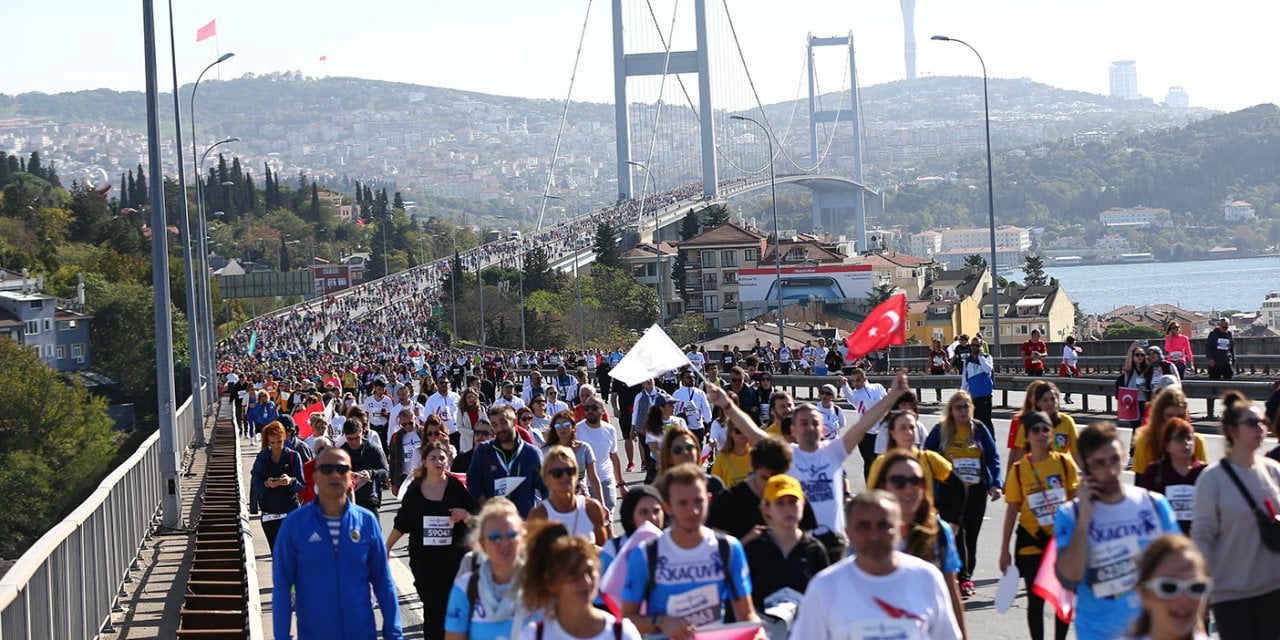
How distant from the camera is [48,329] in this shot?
385 feet

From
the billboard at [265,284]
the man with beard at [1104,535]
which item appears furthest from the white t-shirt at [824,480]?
the billboard at [265,284]

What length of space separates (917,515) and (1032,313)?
11462cm

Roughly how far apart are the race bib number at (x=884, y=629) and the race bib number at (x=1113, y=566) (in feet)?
4.77

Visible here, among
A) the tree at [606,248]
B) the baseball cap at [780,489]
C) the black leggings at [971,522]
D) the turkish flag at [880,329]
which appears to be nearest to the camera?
the baseball cap at [780,489]

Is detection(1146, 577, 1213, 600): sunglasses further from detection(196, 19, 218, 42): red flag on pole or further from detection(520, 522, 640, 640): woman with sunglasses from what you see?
detection(196, 19, 218, 42): red flag on pole

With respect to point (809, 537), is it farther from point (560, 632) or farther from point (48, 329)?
point (48, 329)

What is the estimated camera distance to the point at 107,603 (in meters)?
12.8

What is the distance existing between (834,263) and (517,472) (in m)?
126

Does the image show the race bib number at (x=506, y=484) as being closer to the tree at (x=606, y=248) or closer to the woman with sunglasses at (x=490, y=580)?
the woman with sunglasses at (x=490, y=580)

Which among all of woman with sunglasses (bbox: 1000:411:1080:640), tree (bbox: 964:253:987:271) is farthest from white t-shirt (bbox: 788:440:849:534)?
tree (bbox: 964:253:987:271)

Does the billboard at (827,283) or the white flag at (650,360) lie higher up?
the white flag at (650,360)

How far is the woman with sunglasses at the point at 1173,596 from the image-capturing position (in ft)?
14.5

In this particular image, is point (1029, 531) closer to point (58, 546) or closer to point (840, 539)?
point (840, 539)

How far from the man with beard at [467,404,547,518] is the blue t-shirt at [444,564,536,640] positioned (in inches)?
143
